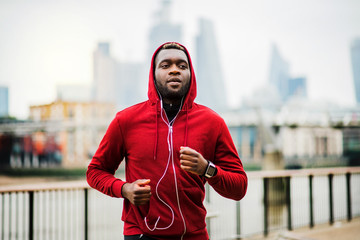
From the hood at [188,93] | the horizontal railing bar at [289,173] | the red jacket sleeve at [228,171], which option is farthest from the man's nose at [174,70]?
the horizontal railing bar at [289,173]

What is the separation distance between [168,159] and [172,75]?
A: 15.8 inches

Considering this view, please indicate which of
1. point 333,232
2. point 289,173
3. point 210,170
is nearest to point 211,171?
point 210,170

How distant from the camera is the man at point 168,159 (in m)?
1.54

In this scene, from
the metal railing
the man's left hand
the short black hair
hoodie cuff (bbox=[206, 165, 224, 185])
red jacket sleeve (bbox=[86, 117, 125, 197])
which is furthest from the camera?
the metal railing

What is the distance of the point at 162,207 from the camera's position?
1549 mm

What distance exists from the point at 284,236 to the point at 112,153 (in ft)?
7.20

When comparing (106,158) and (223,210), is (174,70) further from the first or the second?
(223,210)

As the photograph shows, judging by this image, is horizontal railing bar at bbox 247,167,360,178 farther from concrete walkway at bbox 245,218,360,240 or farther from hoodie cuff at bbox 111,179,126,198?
hoodie cuff at bbox 111,179,126,198

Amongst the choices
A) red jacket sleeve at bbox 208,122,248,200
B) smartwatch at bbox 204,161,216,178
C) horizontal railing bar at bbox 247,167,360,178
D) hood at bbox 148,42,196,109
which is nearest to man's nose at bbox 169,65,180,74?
hood at bbox 148,42,196,109

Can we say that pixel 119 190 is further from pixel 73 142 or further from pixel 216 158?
pixel 73 142

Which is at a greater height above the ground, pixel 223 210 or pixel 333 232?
pixel 333 232

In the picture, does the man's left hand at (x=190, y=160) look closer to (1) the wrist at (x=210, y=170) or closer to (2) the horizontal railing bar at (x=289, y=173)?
(1) the wrist at (x=210, y=170)

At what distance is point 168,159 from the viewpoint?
157cm

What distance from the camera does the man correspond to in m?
1.54
